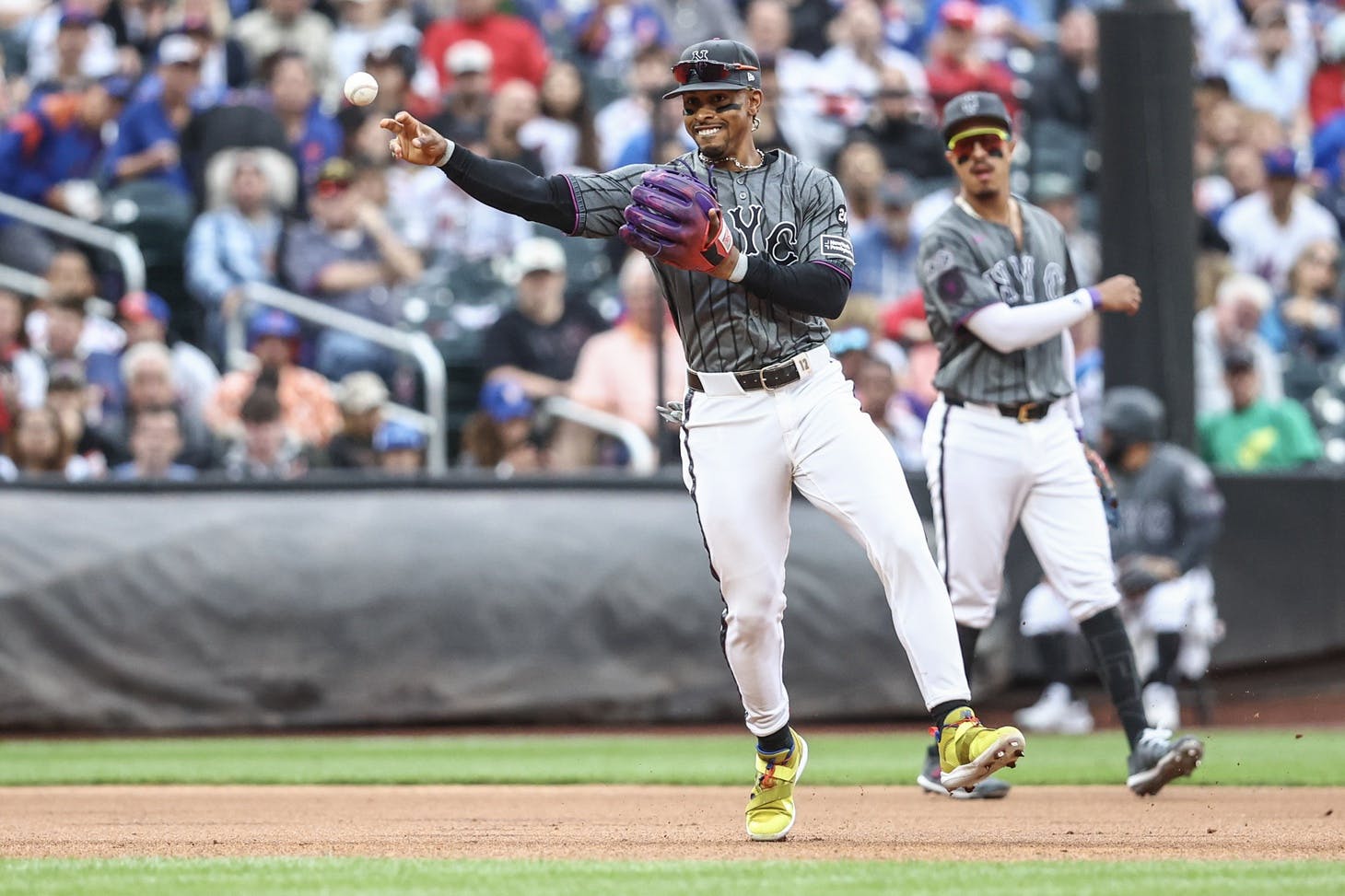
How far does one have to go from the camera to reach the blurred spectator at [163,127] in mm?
12562

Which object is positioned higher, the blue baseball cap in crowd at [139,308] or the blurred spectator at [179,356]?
the blue baseball cap in crowd at [139,308]

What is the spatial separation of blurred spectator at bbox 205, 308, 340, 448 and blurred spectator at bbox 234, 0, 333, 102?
3044 mm

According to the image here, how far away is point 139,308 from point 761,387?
6859mm

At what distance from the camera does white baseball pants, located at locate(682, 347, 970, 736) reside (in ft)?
17.6

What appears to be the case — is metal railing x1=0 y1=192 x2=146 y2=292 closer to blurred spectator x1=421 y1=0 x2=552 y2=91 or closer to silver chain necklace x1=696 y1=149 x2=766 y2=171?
blurred spectator x1=421 y1=0 x2=552 y2=91

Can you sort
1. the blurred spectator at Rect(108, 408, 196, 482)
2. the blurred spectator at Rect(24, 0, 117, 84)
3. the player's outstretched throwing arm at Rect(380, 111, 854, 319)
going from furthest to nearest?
the blurred spectator at Rect(24, 0, 117, 84)
the blurred spectator at Rect(108, 408, 196, 482)
the player's outstretched throwing arm at Rect(380, 111, 854, 319)

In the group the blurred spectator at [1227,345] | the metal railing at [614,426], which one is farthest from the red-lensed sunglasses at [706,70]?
the blurred spectator at [1227,345]

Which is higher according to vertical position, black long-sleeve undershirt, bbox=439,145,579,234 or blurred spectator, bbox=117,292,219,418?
black long-sleeve undershirt, bbox=439,145,579,234

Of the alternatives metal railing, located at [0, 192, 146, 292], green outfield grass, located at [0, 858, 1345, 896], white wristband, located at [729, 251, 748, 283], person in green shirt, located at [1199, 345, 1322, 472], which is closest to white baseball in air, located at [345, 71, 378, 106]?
white wristband, located at [729, 251, 748, 283]

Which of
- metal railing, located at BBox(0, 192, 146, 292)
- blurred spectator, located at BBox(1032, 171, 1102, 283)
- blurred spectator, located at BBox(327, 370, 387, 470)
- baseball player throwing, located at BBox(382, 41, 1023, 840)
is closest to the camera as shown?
baseball player throwing, located at BBox(382, 41, 1023, 840)

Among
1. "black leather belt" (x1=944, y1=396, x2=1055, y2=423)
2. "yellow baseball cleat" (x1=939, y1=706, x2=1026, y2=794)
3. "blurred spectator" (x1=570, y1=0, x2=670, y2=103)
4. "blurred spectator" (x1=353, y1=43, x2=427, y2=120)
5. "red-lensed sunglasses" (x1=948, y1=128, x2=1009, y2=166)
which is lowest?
"yellow baseball cleat" (x1=939, y1=706, x2=1026, y2=794)

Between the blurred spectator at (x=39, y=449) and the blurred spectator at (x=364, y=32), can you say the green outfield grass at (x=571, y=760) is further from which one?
the blurred spectator at (x=364, y=32)

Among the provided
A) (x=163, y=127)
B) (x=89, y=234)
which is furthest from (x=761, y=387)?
(x=163, y=127)

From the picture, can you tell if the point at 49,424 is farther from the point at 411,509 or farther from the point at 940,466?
the point at 940,466
